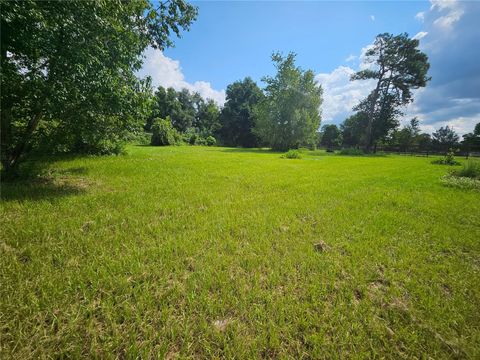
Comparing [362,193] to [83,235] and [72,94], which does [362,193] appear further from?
[72,94]

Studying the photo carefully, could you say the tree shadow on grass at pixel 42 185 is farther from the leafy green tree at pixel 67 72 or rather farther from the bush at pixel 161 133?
the bush at pixel 161 133

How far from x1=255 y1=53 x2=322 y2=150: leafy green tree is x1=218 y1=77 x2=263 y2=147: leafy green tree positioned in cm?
1845

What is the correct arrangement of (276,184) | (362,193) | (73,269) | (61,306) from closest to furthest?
(61,306), (73,269), (362,193), (276,184)

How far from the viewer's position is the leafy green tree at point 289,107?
28812 mm

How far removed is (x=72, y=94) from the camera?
4551 millimetres

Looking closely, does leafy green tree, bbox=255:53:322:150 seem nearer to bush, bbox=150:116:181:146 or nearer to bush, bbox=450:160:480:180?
bush, bbox=150:116:181:146

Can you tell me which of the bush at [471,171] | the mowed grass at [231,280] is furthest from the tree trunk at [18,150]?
the bush at [471,171]

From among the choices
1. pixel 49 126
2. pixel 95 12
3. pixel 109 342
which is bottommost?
pixel 109 342

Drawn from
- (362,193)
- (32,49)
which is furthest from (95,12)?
(362,193)

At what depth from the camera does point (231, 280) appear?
2.27m

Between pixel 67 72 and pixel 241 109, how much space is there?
154 ft

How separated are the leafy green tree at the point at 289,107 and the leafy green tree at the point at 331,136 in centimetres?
4760

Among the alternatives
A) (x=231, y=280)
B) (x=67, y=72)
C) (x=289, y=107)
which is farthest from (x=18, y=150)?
(x=289, y=107)

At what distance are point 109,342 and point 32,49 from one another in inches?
219
